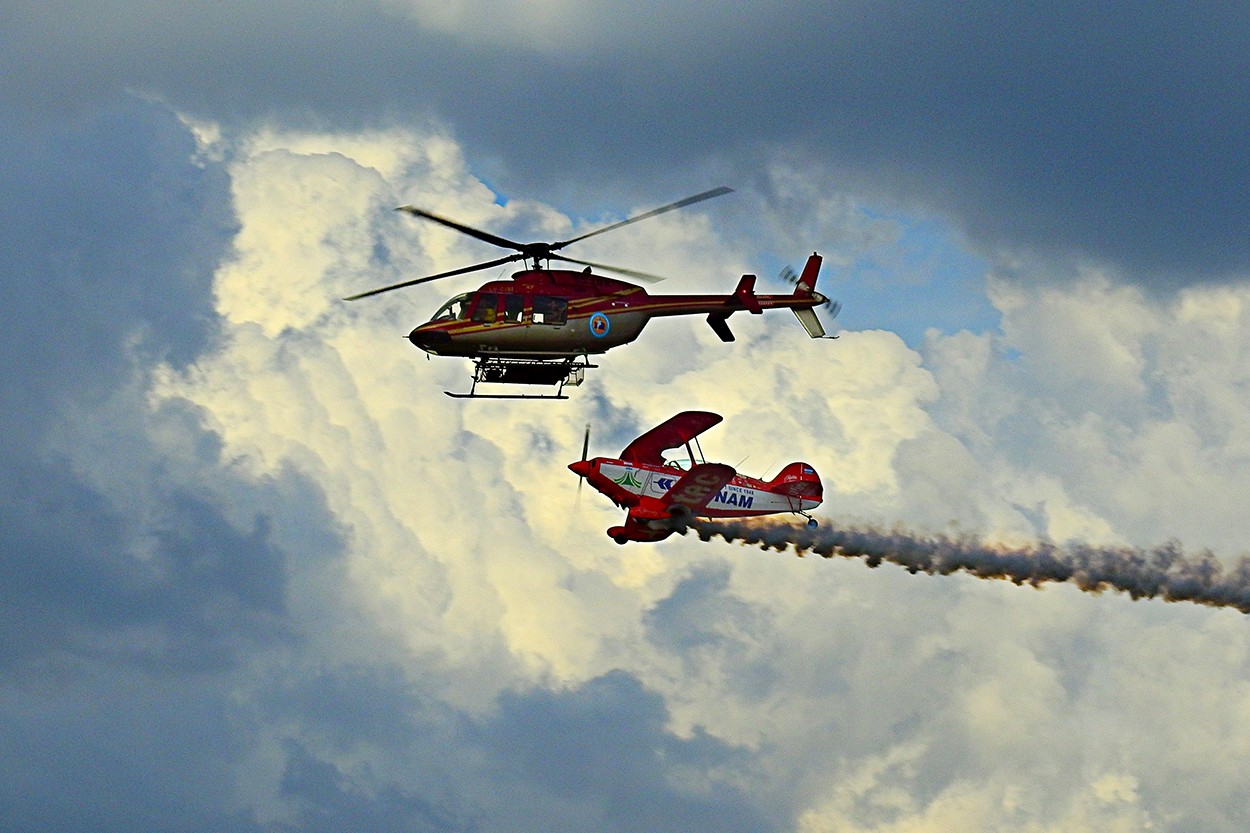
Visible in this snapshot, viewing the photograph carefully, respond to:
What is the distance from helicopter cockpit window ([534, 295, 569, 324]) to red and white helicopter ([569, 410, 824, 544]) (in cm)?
961

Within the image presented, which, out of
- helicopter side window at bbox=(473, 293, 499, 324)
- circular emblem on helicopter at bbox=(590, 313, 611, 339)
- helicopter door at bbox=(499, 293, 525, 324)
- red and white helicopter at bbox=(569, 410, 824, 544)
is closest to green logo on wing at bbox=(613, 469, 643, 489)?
red and white helicopter at bbox=(569, 410, 824, 544)

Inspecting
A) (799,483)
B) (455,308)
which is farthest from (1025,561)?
(455,308)

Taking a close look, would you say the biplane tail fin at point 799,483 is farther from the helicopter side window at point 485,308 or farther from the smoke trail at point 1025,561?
the helicopter side window at point 485,308

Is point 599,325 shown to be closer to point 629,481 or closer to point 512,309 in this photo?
point 512,309

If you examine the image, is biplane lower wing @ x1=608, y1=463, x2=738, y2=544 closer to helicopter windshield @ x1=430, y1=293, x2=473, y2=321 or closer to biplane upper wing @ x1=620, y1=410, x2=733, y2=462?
biplane upper wing @ x1=620, y1=410, x2=733, y2=462

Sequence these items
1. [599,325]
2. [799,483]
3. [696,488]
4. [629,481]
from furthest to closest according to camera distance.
Answer: 1. [799,483]
2. [629,481]
3. [696,488]
4. [599,325]

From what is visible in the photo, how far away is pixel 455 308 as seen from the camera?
322 ft

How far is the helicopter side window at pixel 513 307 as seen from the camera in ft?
321

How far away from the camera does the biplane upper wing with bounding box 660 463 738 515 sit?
10188 cm

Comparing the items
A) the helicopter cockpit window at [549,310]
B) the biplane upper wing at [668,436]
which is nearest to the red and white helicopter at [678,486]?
the biplane upper wing at [668,436]

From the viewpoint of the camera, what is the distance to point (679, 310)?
4045 inches

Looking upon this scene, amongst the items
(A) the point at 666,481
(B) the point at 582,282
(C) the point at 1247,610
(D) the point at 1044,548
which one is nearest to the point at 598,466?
(A) the point at 666,481

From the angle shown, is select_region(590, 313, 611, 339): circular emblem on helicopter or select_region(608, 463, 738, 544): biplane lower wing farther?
select_region(608, 463, 738, 544): biplane lower wing

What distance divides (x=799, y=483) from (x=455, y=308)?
2197cm
